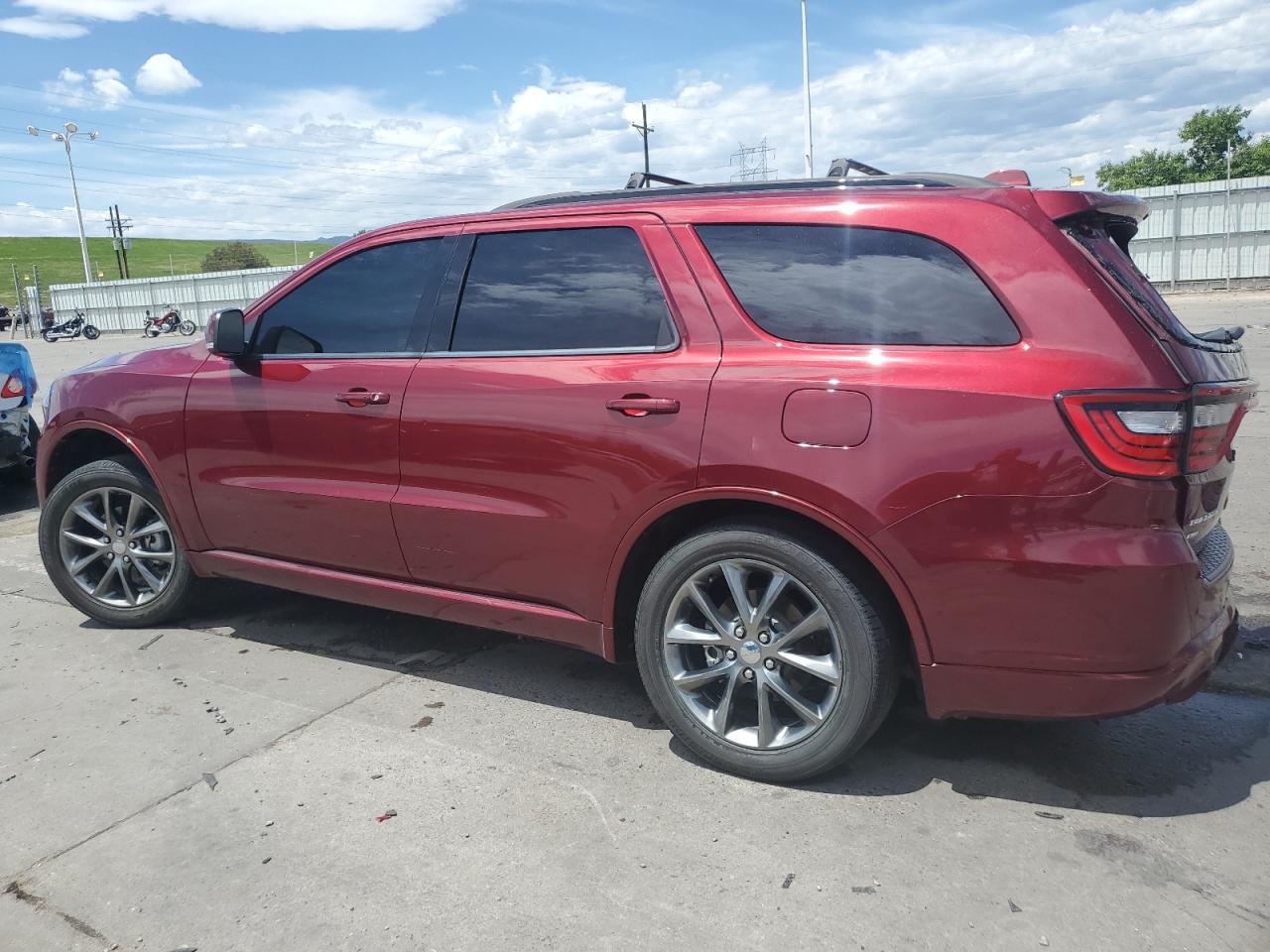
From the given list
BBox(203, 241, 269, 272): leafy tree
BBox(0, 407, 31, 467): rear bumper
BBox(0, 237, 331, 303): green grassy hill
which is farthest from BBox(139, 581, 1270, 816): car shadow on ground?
BBox(203, 241, 269, 272): leafy tree

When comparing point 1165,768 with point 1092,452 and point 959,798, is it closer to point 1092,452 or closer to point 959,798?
point 959,798

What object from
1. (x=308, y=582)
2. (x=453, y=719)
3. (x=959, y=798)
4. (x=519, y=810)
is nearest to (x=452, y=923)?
(x=519, y=810)

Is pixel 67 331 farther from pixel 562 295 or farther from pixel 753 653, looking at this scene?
pixel 753 653

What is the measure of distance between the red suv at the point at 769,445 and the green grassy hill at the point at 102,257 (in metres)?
93.1

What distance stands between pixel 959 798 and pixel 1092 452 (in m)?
1.13

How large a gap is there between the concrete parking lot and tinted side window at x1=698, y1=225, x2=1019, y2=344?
1372 mm

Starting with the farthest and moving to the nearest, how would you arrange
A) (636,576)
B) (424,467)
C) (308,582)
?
(308,582), (424,467), (636,576)

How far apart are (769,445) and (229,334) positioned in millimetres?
2329

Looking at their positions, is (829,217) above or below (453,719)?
above

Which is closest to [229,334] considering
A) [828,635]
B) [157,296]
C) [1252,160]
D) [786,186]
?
[786,186]

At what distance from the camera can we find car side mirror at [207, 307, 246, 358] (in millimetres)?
4066

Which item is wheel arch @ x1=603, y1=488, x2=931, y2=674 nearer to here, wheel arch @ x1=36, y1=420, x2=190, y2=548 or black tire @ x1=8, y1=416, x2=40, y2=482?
wheel arch @ x1=36, y1=420, x2=190, y2=548

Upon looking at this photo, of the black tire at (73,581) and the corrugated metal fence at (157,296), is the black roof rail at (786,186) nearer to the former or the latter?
the black tire at (73,581)

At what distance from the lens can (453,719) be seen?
12.0 ft
